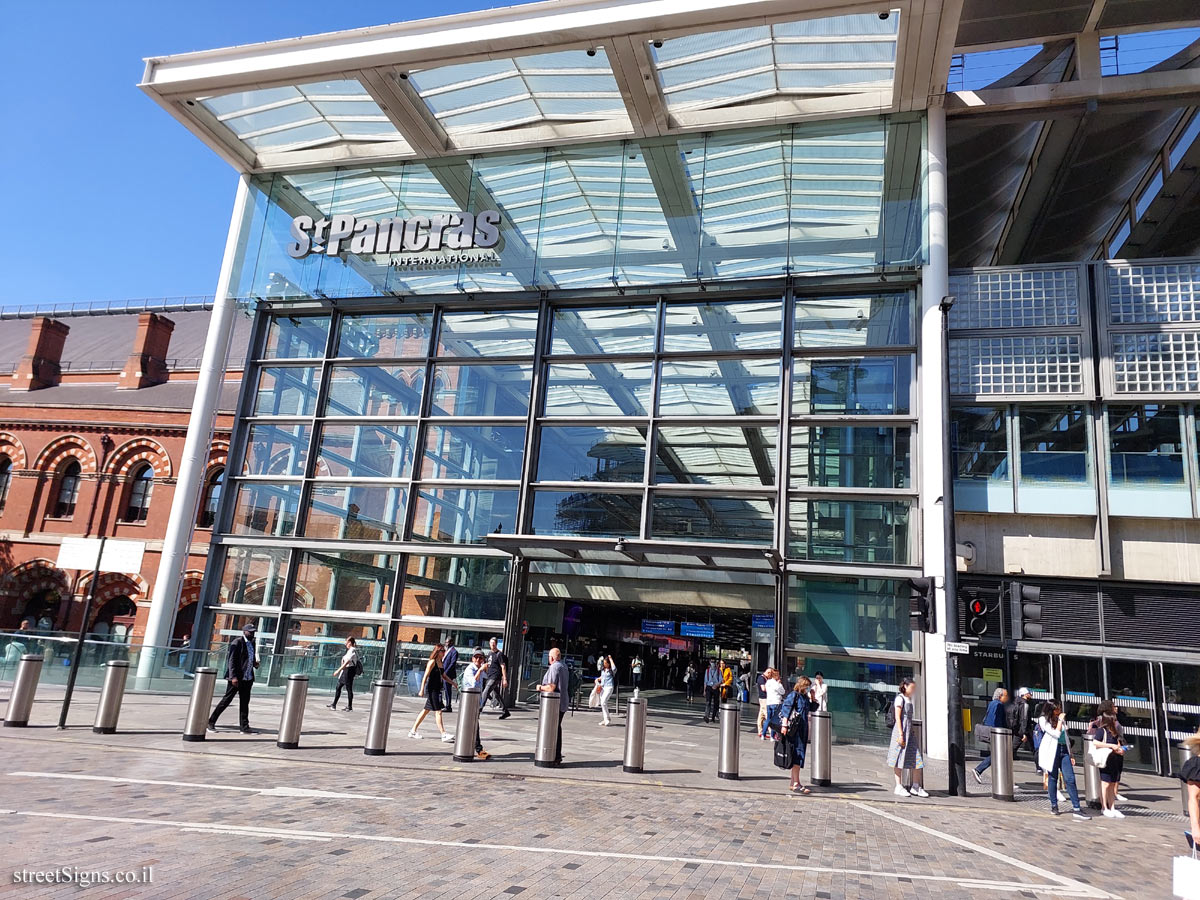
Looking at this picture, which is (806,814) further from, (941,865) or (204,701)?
(204,701)

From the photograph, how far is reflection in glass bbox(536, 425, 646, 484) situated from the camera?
19469mm

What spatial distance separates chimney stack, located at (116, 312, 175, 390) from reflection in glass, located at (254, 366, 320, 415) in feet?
54.9

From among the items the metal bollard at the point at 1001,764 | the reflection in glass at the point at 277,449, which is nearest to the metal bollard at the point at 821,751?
the metal bollard at the point at 1001,764

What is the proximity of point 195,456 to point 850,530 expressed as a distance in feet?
54.9

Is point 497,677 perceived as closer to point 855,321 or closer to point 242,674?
point 242,674

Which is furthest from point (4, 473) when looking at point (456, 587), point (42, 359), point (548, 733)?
point (548, 733)

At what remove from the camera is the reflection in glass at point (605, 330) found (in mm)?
20203

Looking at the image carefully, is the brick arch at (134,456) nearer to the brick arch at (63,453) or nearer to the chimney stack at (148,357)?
the brick arch at (63,453)

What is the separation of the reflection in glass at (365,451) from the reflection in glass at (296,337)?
94.5 inches

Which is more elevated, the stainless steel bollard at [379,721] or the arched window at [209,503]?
the arched window at [209,503]

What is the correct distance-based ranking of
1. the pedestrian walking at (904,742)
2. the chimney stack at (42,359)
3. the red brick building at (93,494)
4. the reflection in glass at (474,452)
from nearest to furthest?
the pedestrian walking at (904,742) < the reflection in glass at (474,452) < the red brick building at (93,494) < the chimney stack at (42,359)

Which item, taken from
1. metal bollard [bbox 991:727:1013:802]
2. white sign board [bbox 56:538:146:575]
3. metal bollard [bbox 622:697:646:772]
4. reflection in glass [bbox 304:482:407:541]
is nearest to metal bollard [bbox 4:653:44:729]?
white sign board [bbox 56:538:146:575]

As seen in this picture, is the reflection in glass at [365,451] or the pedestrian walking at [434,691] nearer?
the pedestrian walking at [434,691]

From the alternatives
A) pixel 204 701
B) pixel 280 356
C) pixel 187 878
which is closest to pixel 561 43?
pixel 280 356
